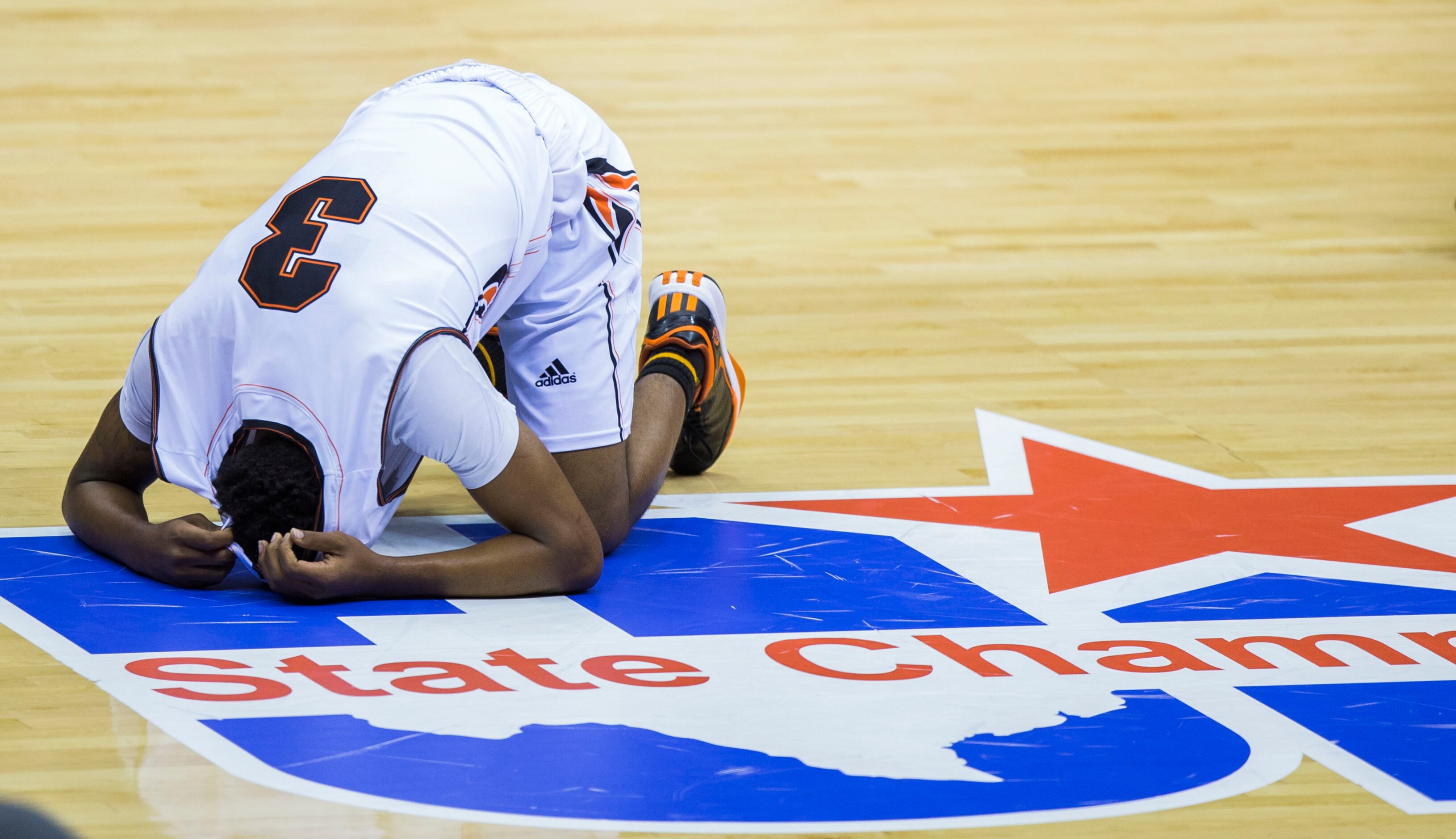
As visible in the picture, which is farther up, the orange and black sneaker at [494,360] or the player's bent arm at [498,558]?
the orange and black sneaker at [494,360]

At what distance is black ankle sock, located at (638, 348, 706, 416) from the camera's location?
3521 mm

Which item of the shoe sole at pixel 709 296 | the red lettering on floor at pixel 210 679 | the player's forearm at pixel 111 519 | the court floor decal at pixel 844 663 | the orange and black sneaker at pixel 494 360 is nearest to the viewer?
the court floor decal at pixel 844 663

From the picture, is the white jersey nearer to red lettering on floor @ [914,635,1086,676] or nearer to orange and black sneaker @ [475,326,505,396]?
orange and black sneaker @ [475,326,505,396]

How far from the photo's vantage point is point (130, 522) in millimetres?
2963

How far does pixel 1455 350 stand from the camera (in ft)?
15.2

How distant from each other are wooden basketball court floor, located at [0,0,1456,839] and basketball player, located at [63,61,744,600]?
1.24 feet

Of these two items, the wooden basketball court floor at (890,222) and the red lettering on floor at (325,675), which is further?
the wooden basketball court floor at (890,222)

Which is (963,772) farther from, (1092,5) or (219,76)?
(1092,5)

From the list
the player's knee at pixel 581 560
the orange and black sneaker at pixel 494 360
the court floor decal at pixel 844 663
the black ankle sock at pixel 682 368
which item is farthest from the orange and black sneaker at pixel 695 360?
the player's knee at pixel 581 560

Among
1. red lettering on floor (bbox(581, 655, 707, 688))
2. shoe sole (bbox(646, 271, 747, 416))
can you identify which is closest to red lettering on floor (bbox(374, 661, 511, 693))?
red lettering on floor (bbox(581, 655, 707, 688))

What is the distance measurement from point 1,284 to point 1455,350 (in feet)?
13.0

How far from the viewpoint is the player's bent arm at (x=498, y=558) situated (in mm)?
2768

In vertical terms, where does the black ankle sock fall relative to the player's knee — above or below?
above

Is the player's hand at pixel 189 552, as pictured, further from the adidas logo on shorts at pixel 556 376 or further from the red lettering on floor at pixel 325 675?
the adidas logo on shorts at pixel 556 376
